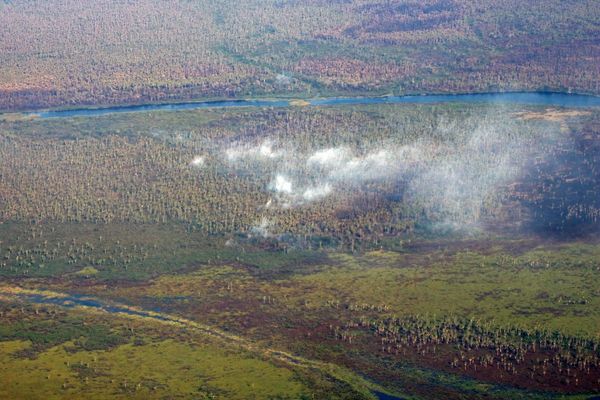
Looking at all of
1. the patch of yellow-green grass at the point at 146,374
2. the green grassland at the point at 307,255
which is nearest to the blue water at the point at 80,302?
the green grassland at the point at 307,255

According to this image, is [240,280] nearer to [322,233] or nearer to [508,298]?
[322,233]

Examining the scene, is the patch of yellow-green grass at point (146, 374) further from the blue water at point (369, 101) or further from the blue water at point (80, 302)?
the blue water at point (369, 101)

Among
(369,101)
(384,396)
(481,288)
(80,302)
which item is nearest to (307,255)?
(481,288)

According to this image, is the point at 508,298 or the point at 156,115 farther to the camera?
the point at 156,115

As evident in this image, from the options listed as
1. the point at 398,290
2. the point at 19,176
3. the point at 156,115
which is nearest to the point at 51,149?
the point at 19,176

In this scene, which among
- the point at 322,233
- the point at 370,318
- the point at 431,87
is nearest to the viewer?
the point at 370,318

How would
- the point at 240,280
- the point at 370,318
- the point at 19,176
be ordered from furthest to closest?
the point at 19,176 < the point at 240,280 < the point at 370,318

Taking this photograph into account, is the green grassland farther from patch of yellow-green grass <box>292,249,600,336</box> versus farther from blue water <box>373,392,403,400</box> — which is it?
blue water <box>373,392,403,400</box>
